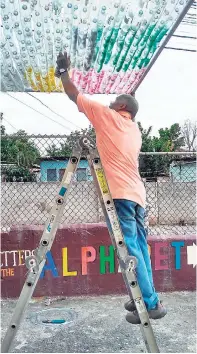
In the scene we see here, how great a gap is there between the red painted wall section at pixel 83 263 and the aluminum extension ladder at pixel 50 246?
1.75 meters

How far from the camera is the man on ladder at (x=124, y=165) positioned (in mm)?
1961

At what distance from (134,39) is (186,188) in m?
5.04

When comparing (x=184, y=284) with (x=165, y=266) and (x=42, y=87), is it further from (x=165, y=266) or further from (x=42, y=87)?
(x=42, y=87)

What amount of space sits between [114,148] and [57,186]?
3.50 m

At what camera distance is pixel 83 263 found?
358 cm

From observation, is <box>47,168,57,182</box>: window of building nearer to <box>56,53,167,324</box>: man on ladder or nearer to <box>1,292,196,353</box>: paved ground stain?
<box>1,292,196,353</box>: paved ground stain

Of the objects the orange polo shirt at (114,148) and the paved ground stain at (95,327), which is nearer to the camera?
the orange polo shirt at (114,148)

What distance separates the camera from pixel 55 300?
137 inches

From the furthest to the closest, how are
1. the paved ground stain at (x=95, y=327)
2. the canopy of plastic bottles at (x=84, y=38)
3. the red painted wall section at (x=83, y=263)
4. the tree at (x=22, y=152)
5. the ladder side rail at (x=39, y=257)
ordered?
the tree at (x=22, y=152)
the red painted wall section at (x=83, y=263)
the canopy of plastic bottles at (x=84, y=38)
the paved ground stain at (x=95, y=327)
the ladder side rail at (x=39, y=257)

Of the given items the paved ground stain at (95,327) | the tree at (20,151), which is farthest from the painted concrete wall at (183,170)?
the paved ground stain at (95,327)

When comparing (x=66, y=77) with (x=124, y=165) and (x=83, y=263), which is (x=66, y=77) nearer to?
(x=124, y=165)

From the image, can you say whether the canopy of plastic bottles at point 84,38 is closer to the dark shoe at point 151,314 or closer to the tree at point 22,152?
the tree at point 22,152

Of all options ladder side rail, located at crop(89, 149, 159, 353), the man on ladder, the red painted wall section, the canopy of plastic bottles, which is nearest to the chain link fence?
the red painted wall section

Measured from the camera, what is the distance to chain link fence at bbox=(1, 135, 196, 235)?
162 inches
